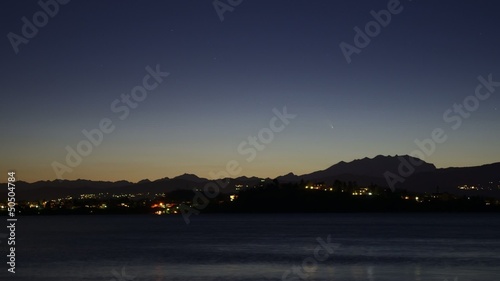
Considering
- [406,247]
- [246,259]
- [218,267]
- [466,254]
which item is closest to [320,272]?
[218,267]

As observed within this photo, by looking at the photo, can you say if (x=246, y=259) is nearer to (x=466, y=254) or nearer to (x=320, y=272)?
(x=320, y=272)

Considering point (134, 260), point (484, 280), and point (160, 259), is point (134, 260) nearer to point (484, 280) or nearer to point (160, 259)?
point (160, 259)

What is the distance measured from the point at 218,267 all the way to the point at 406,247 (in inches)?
1150

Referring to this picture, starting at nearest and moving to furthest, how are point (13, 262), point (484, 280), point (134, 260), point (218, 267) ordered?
point (484, 280) → point (218, 267) → point (13, 262) → point (134, 260)

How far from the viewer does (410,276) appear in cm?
4706

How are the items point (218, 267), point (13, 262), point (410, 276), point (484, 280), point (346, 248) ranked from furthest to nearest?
point (346, 248) < point (13, 262) < point (218, 267) < point (410, 276) < point (484, 280)

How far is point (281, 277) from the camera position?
4628 cm

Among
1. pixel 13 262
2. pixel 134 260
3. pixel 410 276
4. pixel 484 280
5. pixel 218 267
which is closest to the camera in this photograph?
pixel 484 280

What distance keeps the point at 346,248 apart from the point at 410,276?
25910 mm

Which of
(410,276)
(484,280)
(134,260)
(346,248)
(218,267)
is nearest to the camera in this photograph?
(484,280)

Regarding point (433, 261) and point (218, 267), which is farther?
point (433, 261)

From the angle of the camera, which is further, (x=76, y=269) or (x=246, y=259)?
(x=246, y=259)

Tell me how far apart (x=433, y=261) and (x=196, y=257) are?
67.3ft

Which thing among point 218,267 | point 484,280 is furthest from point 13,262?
point 484,280
